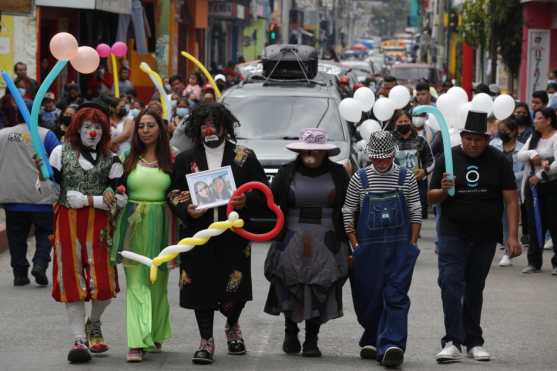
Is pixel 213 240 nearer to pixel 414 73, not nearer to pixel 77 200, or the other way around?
pixel 77 200

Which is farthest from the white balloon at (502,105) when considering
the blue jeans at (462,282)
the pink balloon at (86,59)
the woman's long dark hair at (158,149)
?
the pink balloon at (86,59)

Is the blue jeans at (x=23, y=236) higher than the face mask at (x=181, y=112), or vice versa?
the face mask at (x=181, y=112)

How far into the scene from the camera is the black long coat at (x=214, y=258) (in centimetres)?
938

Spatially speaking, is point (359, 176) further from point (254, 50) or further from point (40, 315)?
point (254, 50)

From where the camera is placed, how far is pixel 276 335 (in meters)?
10.6

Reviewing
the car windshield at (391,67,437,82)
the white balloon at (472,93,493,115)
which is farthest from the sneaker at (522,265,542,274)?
the car windshield at (391,67,437,82)

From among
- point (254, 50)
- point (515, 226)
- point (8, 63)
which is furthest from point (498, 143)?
point (254, 50)

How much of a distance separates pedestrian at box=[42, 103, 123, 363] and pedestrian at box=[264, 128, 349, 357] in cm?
114

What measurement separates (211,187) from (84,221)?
902 mm

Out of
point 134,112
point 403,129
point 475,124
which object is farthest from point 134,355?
point 134,112

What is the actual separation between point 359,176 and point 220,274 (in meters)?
1.16

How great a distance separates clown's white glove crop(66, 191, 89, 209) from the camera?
9.38m

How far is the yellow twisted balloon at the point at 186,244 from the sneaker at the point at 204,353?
1.81 ft

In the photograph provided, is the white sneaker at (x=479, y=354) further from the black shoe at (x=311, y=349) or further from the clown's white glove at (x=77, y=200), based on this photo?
the clown's white glove at (x=77, y=200)
